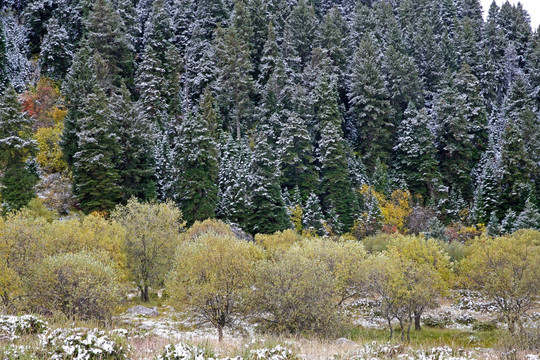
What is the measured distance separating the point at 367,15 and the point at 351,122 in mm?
37226

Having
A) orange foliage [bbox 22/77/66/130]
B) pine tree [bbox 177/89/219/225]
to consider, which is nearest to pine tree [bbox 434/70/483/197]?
pine tree [bbox 177/89/219/225]

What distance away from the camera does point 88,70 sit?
210 ft

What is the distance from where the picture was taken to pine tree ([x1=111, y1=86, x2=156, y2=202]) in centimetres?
5769

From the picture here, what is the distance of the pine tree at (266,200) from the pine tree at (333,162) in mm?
12338

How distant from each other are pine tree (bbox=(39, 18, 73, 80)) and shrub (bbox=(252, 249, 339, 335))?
2611 inches

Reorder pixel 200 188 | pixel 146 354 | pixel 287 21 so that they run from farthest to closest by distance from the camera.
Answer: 1. pixel 287 21
2. pixel 200 188
3. pixel 146 354

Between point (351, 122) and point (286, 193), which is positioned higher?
point (351, 122)

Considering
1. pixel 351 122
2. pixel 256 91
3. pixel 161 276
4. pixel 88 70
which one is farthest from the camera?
pixel 351 122

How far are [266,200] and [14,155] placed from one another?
33506 mm

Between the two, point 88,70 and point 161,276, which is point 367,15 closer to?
point 88,70

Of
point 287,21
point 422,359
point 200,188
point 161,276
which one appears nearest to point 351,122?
point 287,21

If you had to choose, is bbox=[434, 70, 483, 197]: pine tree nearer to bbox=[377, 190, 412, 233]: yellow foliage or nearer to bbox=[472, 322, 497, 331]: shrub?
bbox=[377, 190, 412, 233]: yellow foliage

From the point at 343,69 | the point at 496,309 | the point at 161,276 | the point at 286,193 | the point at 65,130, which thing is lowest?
the point at 496,309

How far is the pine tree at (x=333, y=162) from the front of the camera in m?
69.9
